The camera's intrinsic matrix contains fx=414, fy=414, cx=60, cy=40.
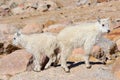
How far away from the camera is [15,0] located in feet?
148

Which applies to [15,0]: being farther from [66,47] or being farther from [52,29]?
[66,47]

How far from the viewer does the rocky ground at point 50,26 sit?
46.4 feet

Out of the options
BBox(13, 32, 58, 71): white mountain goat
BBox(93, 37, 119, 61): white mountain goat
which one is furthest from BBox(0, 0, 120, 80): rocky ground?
BBox(93, 37, 119, 61): white mountain goat

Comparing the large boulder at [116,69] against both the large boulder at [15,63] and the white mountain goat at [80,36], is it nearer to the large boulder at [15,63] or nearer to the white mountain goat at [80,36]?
the white mountain goat at [80,36]

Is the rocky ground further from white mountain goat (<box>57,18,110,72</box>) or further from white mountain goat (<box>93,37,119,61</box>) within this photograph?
white mountain goat (<box>93,37,119,61</box>)

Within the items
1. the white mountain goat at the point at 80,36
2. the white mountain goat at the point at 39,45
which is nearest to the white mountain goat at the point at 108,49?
the white mountain goat at the point at 80,36

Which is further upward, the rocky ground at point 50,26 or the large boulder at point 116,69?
the large boulder at point 116,69

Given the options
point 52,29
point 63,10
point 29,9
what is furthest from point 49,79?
point 29,9

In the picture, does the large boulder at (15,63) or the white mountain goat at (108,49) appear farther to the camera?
the white mountain goat at (108,49)

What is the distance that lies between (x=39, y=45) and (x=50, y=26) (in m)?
9.47

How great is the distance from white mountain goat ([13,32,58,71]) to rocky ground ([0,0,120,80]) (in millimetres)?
431

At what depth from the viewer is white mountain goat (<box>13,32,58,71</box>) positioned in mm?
14094

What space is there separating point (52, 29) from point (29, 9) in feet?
56.2

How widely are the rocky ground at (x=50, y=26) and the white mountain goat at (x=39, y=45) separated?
1.42ft
